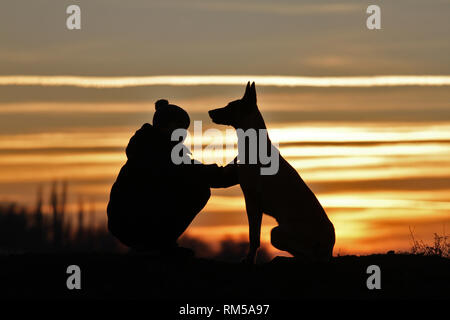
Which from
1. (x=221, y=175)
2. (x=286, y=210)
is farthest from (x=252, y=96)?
(x=286, y=210)

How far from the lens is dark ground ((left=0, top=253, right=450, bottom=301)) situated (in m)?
12.3

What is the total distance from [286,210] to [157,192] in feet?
5.99

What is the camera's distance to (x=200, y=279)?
12.6 metres

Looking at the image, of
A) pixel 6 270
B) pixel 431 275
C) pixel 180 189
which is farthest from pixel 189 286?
pixel 431 275

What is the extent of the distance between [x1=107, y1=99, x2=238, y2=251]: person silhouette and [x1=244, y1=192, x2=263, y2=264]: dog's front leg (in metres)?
0.65

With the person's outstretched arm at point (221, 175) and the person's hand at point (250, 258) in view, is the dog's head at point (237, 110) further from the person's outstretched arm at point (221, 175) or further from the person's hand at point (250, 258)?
the person's hand at point (250, 258)

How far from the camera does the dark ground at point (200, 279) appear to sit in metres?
12.3

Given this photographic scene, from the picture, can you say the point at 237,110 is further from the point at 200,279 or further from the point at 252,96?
the point at 200,279

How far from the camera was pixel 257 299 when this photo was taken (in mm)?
12148

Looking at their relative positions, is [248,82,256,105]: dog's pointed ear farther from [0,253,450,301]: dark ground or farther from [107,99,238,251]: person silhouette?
[0,253,450,301]: dark ground

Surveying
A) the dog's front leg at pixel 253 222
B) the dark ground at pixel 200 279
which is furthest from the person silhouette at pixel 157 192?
the dog's front leg at pixel 253 222

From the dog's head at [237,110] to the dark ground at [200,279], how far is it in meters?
2.20

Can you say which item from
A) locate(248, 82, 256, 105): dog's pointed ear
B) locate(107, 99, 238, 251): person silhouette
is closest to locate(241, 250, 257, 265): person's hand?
locate(107, 99, 238, 251): person silhouette
